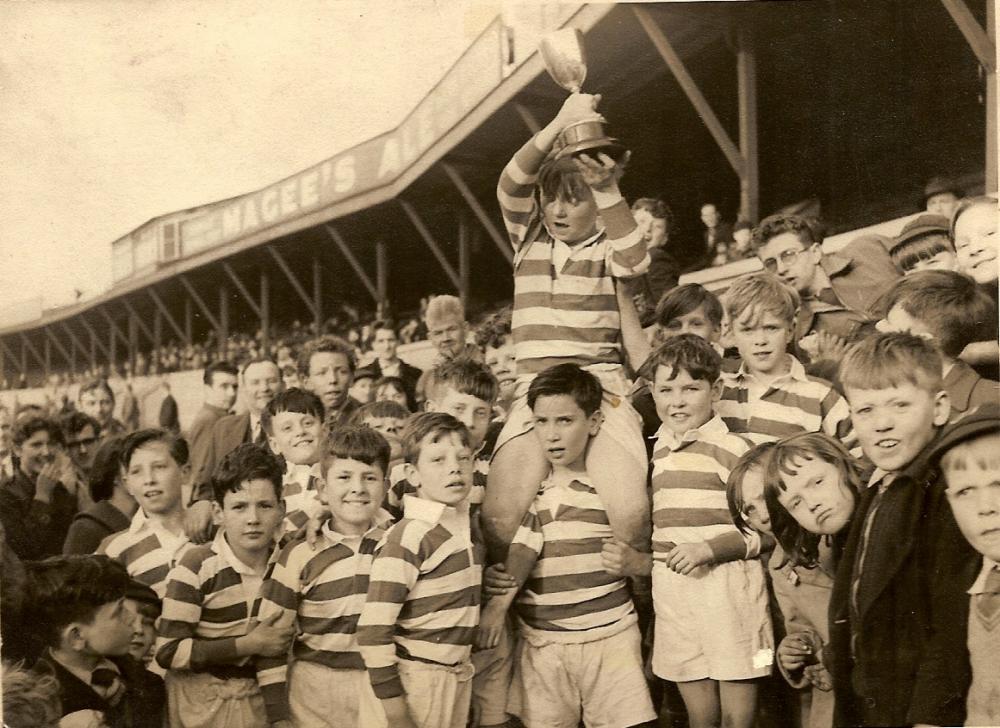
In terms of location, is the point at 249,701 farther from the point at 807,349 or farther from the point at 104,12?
the point at 104,12

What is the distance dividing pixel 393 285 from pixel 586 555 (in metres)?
1.00

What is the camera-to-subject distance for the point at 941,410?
2.11 m

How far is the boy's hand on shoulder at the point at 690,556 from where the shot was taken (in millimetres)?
2219

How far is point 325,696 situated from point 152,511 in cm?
70

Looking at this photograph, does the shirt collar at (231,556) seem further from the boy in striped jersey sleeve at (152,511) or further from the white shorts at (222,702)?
the white shorts at (222,702)

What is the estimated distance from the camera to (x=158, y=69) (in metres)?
2.55

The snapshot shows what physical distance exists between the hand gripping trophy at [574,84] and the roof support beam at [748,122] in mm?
378

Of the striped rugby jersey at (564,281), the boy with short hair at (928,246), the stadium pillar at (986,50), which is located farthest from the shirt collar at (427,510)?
the stadium pillar at (986,50)

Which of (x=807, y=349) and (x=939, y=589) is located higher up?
(x=807, y=349)

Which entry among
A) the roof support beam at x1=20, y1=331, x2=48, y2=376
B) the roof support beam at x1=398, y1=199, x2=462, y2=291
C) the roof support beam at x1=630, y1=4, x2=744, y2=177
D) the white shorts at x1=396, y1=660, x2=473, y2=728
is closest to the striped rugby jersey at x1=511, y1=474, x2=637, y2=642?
the white shorts at x1=396, y1=660, x2=473, y2=728

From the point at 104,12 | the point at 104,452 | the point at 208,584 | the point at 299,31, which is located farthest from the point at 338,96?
the point at 208,584

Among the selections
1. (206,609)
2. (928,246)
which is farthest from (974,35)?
(206,609)

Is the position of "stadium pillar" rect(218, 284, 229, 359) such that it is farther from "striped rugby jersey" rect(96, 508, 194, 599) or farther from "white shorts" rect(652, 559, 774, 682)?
"white shorts" rect(652, 559, 774, 682)

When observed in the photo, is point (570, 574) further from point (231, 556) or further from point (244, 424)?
point (244, 424)
